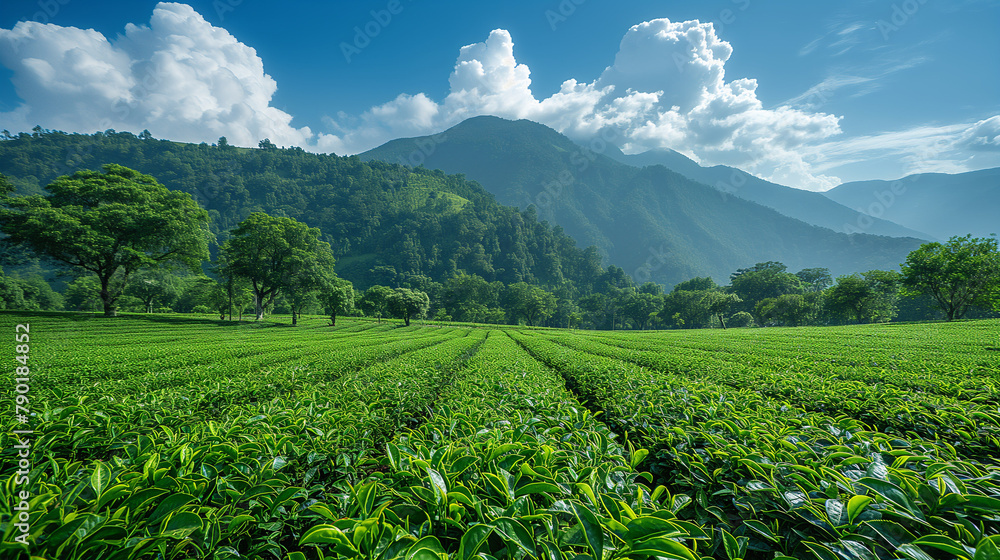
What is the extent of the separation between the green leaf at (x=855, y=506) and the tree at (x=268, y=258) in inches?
1450

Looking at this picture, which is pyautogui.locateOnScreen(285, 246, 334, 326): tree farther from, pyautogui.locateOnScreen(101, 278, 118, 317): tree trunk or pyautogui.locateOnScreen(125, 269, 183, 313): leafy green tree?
pyautogui.locateOnScreen(125, 269, 183, 313): leafy green tree

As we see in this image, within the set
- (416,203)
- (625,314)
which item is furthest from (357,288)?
(625,314)

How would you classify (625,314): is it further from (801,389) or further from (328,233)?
(328,233)

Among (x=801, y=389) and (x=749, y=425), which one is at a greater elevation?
(x=749, y=425)

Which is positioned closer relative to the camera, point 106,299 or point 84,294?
point 106,299

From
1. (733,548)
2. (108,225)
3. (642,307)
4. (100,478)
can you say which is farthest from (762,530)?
(642,307)

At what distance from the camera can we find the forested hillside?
348 ft

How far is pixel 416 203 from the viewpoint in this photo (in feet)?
430

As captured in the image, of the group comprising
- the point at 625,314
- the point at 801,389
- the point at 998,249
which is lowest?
the point at 625,314

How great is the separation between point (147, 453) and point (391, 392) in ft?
8.36

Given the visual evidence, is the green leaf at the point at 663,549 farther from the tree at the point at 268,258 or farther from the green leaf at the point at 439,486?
the tree at the point at 268,258

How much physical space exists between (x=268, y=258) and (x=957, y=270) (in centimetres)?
6471

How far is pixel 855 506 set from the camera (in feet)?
4.14

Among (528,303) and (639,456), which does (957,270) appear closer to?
(639,456)
